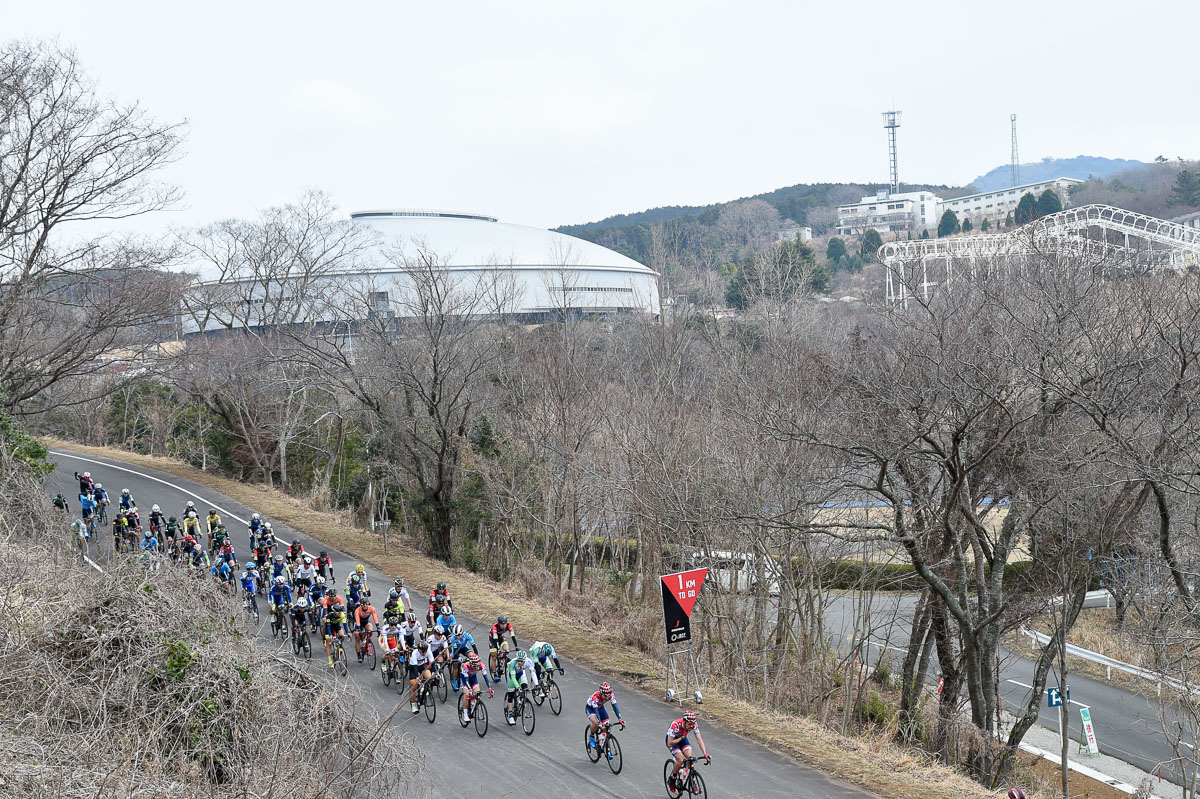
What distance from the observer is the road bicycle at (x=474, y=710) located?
531 inches

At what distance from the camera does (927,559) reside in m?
18.2

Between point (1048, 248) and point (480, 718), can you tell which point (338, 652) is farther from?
point (1048, 248)

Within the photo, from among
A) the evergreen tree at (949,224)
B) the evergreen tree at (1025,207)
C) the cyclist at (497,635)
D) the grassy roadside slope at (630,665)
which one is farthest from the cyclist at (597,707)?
the evergreen tree at (949,224)

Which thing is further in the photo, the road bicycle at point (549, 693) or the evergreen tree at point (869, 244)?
the evergreen tree at point (869, 244)

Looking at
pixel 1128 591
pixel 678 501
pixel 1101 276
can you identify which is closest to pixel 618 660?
pixel 678 501

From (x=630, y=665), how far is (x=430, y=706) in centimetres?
418

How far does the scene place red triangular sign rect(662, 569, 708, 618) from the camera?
43.9ft

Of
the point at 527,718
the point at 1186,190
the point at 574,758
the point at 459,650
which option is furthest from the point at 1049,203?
the point at 574,758

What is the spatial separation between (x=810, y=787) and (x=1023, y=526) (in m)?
8.47

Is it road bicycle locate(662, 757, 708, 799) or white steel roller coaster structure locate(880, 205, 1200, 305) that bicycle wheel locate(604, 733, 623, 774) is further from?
white steel roller coaster structure locate(880, 205, 1200, 305)

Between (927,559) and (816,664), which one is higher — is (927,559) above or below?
above

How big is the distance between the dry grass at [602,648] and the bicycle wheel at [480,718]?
335cm

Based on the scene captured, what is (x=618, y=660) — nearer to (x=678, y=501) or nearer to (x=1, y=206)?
(x=678, y=501)

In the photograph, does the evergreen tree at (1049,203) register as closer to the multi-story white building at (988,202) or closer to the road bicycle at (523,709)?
the multi-story white building at (988,202)
